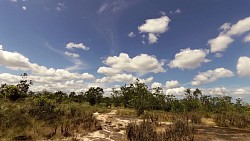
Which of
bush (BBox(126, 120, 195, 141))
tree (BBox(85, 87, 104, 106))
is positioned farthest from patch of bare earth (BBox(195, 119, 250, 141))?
tree (BBox(85, 87, 104, 106))

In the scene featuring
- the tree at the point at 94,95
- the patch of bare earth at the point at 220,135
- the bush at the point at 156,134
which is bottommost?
the patch of bare earth at the point at 220,135

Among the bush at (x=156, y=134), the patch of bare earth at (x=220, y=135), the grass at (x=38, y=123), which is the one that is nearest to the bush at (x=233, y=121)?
the patch of bare earth at (x=220, y=135)

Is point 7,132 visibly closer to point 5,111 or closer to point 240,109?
point 5,111

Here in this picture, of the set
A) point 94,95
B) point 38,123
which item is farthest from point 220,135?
point 94,95

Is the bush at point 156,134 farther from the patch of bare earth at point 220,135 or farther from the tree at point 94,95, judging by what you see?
the tree at point 94,95

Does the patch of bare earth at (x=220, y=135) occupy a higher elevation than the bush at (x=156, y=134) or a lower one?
lower

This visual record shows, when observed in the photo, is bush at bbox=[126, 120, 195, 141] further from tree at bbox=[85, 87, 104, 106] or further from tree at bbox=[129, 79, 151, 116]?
tree at bbox=[85, 87, 104, 106]

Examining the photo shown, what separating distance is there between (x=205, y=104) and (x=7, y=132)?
39895 millimetres

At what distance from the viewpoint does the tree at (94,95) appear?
64213 mm

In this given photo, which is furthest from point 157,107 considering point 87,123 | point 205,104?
point 87,123

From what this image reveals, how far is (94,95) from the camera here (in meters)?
66.1

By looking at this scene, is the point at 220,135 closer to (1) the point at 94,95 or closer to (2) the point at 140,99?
(2) the point at 140,99

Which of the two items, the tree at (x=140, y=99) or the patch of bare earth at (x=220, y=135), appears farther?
the tree at (x=140, y=99)

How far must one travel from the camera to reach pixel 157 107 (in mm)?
49156
